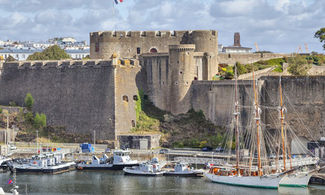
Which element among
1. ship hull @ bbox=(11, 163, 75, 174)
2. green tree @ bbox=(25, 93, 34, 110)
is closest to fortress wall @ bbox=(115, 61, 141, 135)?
ship hull @ bbox=(11, 163, 75, 174)

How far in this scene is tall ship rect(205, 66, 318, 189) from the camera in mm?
48881

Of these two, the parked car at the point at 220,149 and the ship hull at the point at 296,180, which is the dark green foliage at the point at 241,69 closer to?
the parked car at the point at 220,149

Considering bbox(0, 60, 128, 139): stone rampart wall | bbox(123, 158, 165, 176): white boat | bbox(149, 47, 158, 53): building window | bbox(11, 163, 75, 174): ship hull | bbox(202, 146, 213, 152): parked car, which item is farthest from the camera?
bbox(149, 47, 158, 53): building window

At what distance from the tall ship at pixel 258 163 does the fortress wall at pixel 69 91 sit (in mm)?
9714

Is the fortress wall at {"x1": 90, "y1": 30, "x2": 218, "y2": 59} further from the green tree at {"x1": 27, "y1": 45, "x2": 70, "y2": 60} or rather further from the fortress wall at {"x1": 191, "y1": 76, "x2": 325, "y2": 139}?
the green tree at {"x1": 27, "y1": 45, "x2": 70, "y2": 60}

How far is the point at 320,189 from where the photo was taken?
4753 cm

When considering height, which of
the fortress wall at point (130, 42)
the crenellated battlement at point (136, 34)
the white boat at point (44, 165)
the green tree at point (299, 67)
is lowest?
the white boat at point (44, 165)

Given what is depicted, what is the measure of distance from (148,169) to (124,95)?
9.10 metres

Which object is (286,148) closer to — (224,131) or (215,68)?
(224,131)

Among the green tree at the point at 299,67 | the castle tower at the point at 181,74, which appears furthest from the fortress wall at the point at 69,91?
the green tree at the point at 299,67

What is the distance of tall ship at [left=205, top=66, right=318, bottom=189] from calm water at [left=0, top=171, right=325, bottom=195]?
0.67 metres

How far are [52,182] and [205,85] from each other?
14.9 meters

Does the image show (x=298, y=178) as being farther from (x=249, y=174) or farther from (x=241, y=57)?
(x=241, y=57)

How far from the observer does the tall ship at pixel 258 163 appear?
160 ft
